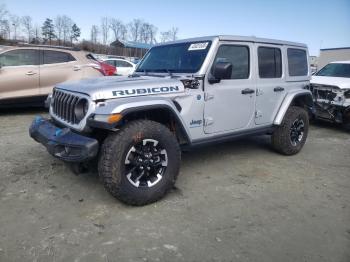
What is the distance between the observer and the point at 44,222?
311cm

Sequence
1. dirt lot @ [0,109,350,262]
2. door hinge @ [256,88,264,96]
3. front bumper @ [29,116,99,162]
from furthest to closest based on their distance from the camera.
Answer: door hinge @ [256,88,264,96], front bumper @ [29,116,99,162], dirt lot @ [0,109,350,262]

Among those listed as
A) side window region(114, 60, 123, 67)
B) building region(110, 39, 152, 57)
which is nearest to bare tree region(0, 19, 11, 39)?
building region(110, 39, 152, 57)

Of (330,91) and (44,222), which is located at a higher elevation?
(330,91)

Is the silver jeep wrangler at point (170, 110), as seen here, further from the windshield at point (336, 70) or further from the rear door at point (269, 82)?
the windshield at point (336, 70)

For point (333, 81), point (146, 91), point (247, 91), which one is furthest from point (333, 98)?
point (146, 91)

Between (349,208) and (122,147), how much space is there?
8.62 feet

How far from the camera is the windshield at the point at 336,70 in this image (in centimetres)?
859

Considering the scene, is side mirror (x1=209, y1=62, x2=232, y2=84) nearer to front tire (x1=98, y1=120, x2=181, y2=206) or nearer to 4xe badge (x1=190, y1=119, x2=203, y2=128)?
4xe badge (x1=190, y1=119, x2=203, y2=128)

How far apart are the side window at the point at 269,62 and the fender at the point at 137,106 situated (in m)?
1.84

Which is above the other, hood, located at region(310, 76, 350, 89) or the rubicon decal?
hood, located at region(310, 76, 350, 89)

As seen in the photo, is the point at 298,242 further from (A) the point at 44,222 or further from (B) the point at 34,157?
(B) the point at 34,157

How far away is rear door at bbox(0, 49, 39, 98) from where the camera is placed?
7.51 meters

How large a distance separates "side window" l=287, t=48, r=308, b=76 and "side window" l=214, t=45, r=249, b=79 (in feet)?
3.85

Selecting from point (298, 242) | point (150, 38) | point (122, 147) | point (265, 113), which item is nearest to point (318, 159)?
point (265, 113)
